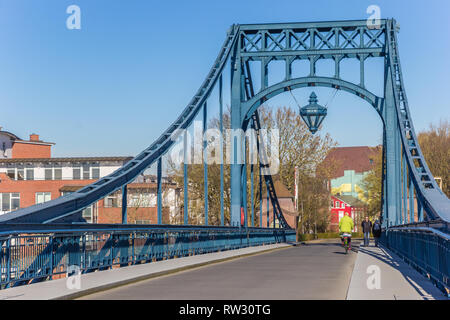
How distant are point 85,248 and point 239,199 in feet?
57.0

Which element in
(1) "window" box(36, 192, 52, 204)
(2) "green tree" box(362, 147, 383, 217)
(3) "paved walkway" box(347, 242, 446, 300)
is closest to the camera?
(3) "paved walkway" box(347, 242, 446, 300)

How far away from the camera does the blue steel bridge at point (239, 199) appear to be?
13.5 metres

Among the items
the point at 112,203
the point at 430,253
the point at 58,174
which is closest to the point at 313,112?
the point at 430,253

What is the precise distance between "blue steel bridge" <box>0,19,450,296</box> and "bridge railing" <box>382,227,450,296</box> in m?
0.02

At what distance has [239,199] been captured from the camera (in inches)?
1284

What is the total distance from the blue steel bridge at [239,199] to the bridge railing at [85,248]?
0.02 m

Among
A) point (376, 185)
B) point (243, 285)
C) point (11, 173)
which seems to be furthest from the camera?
point (11, 173)

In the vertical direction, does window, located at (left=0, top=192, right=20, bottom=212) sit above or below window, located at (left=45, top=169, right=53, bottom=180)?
below

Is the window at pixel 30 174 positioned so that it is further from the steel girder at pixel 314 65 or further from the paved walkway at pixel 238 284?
the paved walkway at pixel 238 284

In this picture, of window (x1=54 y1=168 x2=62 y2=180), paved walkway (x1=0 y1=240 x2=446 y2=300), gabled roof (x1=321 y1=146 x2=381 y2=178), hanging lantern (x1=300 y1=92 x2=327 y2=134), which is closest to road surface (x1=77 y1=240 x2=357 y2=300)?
paved walkway (x1=0 y1=240 x2=446 y2=300)

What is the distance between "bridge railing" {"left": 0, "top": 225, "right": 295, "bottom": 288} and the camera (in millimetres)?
12758

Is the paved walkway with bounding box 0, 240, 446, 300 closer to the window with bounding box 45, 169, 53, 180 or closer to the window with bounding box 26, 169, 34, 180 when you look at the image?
the window with bounding box 45, 169, 53, 180

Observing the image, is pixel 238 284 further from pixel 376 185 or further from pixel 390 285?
pixel 376 185

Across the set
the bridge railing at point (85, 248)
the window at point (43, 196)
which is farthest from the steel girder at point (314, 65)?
the window at point (43, 196)
